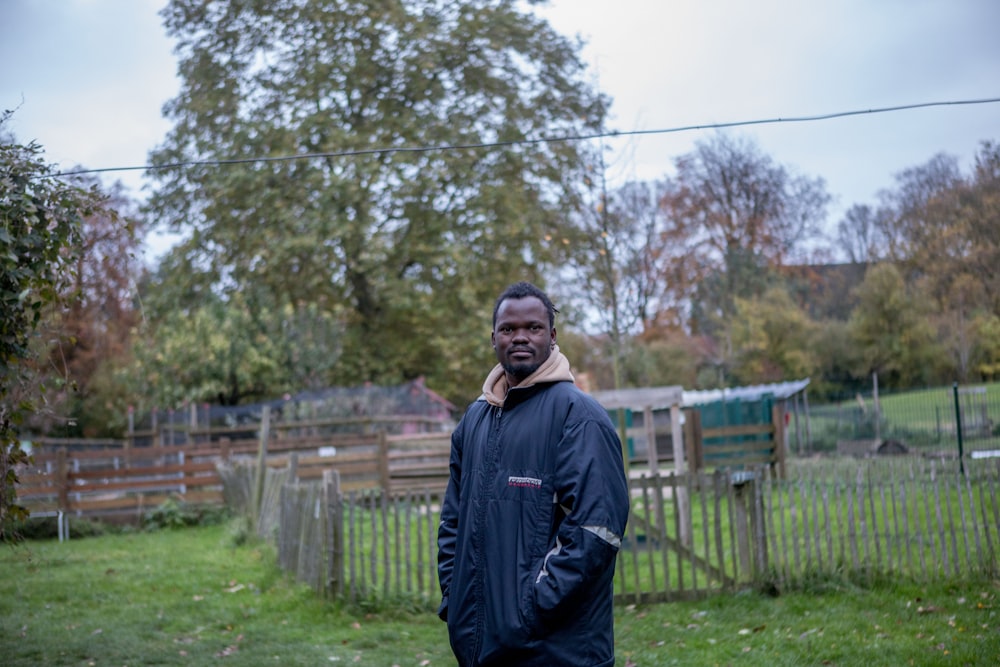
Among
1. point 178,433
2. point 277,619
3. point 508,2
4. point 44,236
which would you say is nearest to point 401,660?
point 277,619

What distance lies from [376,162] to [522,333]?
61.7 feet

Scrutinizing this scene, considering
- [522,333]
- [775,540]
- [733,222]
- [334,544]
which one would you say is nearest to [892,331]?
[733,222]

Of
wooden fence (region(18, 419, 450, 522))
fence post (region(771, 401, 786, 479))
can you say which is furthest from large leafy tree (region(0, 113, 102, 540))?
fence post (region(771, 401, 786, 479))

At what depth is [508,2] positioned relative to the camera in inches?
948

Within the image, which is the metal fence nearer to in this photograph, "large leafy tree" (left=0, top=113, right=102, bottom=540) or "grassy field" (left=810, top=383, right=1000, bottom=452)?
"grassy field" (left=810, top=383, right=1000, bottom=452)

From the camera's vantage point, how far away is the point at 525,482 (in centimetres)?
334

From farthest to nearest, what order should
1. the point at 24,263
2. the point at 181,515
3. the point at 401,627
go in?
the point at 181,515 → the point at 401,627 → the point at 24,263

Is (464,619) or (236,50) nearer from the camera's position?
(464,619)

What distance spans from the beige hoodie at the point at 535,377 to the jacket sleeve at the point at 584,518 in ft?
0.85

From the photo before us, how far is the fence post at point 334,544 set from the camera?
891 centimetres

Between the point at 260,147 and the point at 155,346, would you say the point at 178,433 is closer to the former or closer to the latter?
the point at 155,346

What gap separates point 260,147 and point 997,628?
19225 millimetres

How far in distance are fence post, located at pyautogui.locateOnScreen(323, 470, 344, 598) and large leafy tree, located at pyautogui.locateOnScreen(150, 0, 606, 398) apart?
12.9 m

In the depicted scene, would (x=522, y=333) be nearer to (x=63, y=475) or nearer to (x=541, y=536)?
(x=541, y=536)
